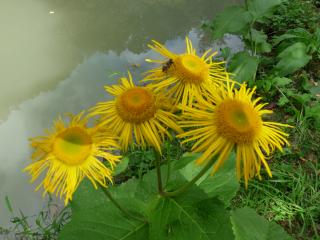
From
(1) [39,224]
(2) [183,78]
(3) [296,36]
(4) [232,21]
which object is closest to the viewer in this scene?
(2) [183,78]

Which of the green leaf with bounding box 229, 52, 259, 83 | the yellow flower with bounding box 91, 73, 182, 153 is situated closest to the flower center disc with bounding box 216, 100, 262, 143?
the yellow flower with bounding box 91, 73, 182, 153

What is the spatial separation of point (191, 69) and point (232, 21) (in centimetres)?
178

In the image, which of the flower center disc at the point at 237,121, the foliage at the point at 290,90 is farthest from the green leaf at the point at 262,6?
the flower center disc at the point at 237,121

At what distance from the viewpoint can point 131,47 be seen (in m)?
3.96

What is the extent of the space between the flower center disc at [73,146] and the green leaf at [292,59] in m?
2.56

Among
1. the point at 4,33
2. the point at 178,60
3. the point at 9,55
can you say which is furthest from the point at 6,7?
the point at 178,60

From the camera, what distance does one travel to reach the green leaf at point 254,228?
72.9 inches

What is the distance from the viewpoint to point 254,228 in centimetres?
189

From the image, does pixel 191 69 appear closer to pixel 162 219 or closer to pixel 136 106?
pixel 136 106

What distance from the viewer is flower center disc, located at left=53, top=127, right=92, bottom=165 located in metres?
1.12

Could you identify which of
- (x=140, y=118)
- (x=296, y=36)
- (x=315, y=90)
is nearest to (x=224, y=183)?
(x=140, y=118)

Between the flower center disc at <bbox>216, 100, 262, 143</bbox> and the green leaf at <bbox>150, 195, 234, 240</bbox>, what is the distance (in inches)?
11.5

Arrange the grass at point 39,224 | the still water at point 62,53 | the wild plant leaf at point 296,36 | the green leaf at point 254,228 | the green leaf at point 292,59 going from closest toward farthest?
the green leaf at point 254,228
the grass at point 39,224
the still water at point 62,53
the green leaf at point 292,59
the wild plant leaf at point 296,36

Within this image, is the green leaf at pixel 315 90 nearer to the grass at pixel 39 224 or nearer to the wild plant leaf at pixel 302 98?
the wild plant leaf at pixel 302 98
